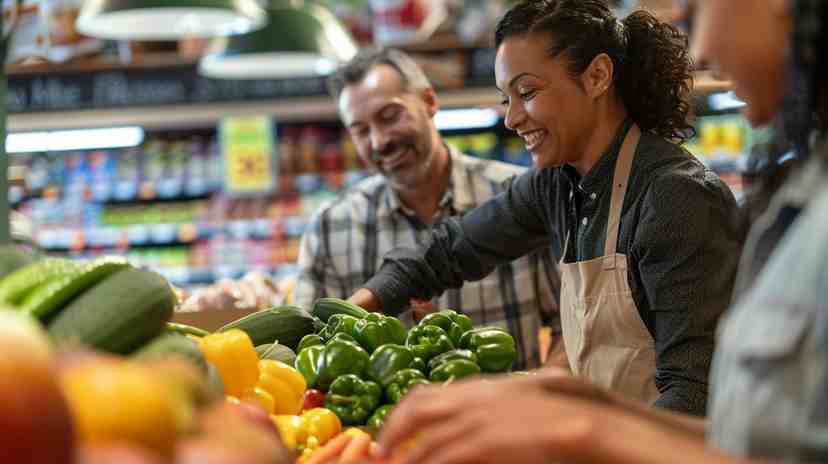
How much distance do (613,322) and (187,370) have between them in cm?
168

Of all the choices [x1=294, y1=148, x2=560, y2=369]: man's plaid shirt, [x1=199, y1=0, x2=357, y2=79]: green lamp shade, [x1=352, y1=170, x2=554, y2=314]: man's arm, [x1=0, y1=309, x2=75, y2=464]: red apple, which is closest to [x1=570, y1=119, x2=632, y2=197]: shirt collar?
[x1=352, y1=170, x2=554, y2=314]: man's arm

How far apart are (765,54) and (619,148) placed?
1.67 m

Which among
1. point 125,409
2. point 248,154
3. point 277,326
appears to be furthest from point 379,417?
point 248,154

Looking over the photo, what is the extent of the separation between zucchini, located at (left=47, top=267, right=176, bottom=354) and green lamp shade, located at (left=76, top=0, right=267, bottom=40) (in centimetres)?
318

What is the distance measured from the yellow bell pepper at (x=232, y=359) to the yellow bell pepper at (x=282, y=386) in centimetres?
10

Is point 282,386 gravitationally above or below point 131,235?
above

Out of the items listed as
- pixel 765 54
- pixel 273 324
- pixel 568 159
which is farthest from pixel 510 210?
pixel 765 54

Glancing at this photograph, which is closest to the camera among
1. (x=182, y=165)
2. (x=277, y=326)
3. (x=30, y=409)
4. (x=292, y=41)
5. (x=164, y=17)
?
(x=30, y=409)

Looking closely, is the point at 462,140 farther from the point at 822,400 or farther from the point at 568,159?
the point at 822,400

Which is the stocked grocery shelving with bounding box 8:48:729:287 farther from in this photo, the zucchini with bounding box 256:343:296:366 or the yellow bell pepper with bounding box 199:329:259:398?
the yellow bell pepper with bounding box 199:329:259:398

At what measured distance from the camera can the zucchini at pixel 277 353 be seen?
2.68 metres

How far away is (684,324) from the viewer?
2.62 m

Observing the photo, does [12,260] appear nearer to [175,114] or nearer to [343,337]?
[343,337]

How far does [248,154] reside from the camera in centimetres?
897
